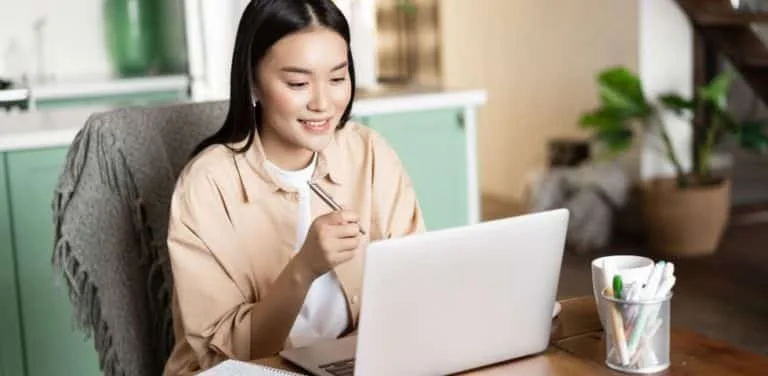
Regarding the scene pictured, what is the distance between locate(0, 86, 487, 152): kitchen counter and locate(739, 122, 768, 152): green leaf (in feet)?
6.31

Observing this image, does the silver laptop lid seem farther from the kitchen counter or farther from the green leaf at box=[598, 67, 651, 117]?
the green leaf at box=[598, 67, 651, 117]

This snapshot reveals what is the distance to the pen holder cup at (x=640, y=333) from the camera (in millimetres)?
1204

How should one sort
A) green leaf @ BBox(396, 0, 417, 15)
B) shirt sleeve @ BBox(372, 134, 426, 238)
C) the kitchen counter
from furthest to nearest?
green leaf @ BBox(396, 0, 417, 15)
the kitchen counter
shirt sleeve @ BBox(372, 134, 426, 238)

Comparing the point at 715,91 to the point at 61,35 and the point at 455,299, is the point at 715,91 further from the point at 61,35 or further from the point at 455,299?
the point at 455,299

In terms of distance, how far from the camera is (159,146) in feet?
5.78

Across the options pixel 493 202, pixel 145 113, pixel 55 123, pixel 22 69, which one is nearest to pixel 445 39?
pixel 493 202

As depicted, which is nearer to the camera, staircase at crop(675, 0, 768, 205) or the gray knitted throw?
the gray knitted throw

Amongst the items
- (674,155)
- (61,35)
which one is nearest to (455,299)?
(674,155)

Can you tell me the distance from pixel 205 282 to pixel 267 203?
153mm

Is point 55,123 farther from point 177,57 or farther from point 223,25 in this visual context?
point 177,57

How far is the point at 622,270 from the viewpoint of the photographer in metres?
1.25

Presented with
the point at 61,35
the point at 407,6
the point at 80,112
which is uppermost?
the point at 407,6

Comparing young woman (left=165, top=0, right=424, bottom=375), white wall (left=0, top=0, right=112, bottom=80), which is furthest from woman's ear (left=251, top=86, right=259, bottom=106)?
white wall (left=0, top=0, right=112, bottom=80)

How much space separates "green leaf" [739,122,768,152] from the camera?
4.48 meters
